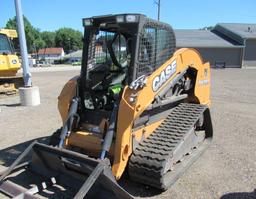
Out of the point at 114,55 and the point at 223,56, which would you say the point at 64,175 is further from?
the point at 223,56

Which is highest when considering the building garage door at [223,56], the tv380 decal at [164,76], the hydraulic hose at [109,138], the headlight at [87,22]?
the headlight at [87,22]

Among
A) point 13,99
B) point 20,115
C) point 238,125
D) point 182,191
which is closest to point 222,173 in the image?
point 182,191

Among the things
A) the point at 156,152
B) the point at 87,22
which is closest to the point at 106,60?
the point at 87,22

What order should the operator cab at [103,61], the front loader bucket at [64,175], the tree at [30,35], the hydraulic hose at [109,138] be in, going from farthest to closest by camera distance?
the tree at [30,35] → the operator cab at [103,61] → the hydraulic hose at [109,138] → the front loader bucket at [64,175]

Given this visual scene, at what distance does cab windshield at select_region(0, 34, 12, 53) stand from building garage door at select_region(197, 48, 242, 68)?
83.7 ft

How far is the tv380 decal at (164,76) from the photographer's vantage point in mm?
4531

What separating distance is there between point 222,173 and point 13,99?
32.0ft

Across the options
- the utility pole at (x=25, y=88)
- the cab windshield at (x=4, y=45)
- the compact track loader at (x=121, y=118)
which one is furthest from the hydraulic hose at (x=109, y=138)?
the cab windshield at (x=4, y=45)

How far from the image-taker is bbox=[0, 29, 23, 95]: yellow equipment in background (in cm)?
1342

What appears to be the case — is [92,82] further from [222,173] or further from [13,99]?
[13,99]

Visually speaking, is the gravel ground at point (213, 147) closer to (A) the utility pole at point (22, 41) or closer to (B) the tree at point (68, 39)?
(A) the utility pole at point (22, 41)

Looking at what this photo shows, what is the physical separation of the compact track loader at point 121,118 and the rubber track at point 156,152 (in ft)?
0.04

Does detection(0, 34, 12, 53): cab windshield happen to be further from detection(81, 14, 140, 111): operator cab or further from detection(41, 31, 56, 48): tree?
detection(41, 31, 56, 48): tree

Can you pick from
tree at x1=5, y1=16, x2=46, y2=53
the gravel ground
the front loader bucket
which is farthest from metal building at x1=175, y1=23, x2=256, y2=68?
tree at x1=5, y1=16, x2=46, y2=53
